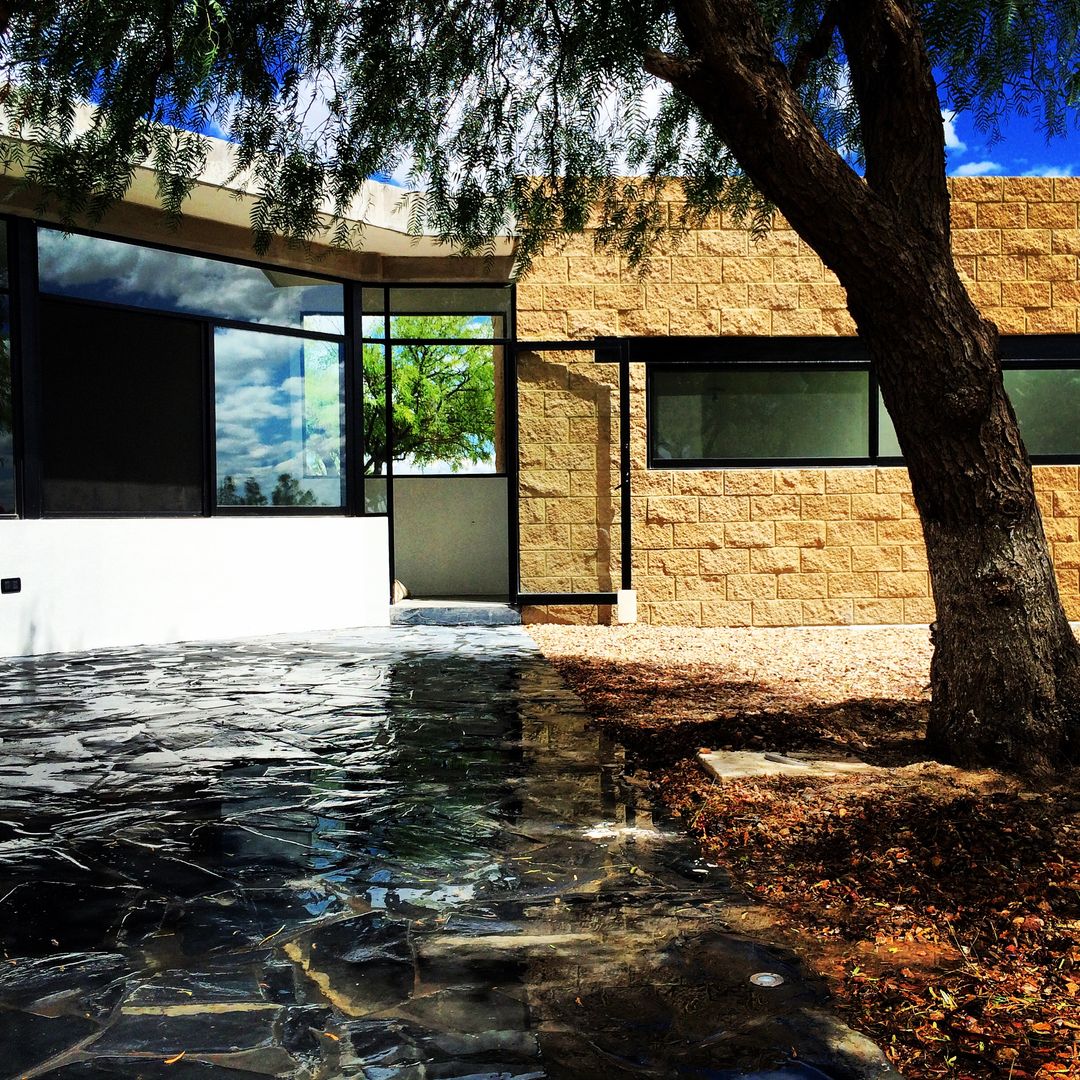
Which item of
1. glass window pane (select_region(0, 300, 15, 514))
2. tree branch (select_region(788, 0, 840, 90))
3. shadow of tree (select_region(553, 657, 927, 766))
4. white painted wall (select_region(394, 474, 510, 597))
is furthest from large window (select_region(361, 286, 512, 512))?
tree branch (select_region(788, 0, 840, 90))

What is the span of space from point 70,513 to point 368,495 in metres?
4.02

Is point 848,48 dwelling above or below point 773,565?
above

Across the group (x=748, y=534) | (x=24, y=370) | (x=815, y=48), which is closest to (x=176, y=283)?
(x=24, y=370)

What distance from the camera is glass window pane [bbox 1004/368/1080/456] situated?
482 inches

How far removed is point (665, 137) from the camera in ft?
23.2

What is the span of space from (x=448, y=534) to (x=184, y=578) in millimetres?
4541

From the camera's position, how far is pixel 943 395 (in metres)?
4.74

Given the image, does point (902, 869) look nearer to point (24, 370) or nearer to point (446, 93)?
point (446, 93)

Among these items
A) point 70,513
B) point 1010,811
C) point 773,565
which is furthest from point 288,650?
point 1010,811

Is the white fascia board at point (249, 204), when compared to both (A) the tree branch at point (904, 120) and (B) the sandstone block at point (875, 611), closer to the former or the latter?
(A) the tree branch at point (904, 120)

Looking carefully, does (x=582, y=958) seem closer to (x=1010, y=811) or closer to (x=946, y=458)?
(x=1010, y=811)

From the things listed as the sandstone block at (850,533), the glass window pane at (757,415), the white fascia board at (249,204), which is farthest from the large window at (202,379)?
the sandstone block at (850,533)

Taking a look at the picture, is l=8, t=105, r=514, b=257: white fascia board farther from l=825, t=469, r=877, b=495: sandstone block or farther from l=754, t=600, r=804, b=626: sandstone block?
l=754, t=600, r=804, b=626: sandstone block

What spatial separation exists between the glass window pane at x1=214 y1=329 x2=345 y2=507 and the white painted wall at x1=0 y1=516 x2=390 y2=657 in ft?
1.20
